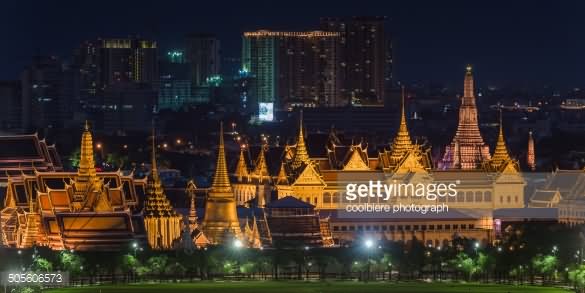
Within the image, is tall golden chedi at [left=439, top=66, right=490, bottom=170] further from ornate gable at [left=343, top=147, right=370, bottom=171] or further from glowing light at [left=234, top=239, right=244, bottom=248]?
glowing light at [left=234, top=239, right=244, bottom=248]

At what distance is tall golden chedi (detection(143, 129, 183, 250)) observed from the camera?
7288 cm

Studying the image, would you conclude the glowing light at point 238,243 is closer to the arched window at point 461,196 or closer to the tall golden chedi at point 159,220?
the tall golden chedi at point 159,220

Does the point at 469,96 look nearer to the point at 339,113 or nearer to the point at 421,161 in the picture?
the point at 421,161

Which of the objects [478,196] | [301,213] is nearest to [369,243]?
[301,213]

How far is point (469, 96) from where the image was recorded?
98.4 metres

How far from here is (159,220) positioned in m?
73.5

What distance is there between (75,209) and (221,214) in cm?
494

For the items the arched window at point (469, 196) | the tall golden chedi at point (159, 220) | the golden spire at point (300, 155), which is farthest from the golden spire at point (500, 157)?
the tall golden chedi at point (159, 220)

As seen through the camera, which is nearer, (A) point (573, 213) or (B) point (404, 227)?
(B) point (404, 227)

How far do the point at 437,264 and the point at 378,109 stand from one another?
111 meters

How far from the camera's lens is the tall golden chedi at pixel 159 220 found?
72875mm

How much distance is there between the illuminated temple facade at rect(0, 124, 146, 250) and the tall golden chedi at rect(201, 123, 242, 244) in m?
2.02

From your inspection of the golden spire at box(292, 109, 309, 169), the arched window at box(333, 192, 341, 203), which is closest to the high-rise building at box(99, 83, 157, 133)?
the golden spire at box(292, 109, 309, 169)

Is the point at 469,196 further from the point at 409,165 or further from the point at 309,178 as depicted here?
the point at 309,178
